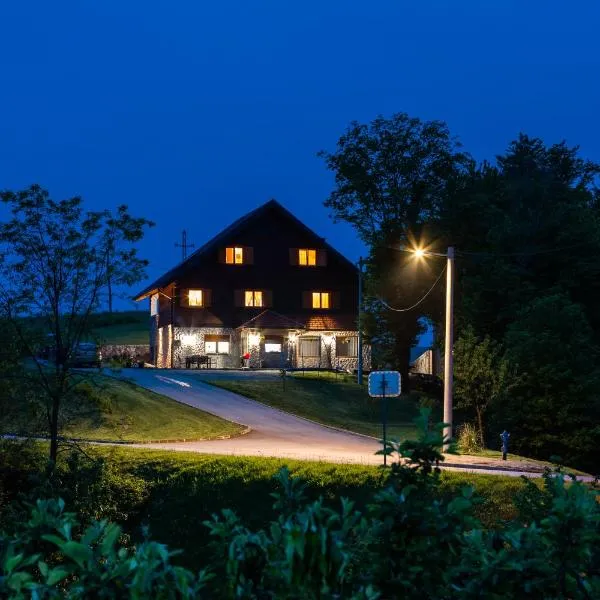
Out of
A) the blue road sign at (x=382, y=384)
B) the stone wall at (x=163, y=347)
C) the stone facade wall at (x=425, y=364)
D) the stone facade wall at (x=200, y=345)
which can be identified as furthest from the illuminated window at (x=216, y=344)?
the blue road sign at (x=382, y=384)

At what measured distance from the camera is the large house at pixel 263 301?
5816cm

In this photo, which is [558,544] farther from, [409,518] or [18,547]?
[18,547]

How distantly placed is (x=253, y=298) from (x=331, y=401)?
15.7 metres

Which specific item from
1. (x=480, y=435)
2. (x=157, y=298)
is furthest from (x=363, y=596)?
(x=157, y=298)

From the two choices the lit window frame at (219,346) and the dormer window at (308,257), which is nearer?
the lit window frame at (219,346)

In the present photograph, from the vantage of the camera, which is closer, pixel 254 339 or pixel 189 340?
pixel 189 340

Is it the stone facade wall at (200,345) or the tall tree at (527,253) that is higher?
the tall tree at (527,253)

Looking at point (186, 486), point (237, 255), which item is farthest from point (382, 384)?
point (237, 255)

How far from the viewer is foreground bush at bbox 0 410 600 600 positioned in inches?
136

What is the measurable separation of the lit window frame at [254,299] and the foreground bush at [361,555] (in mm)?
54677

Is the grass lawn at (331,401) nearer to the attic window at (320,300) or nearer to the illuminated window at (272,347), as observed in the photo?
the illuminated window at (272,347)

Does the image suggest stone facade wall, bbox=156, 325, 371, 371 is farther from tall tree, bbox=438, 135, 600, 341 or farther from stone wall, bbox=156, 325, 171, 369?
tall tree, bbox=438, 135, 600, 341

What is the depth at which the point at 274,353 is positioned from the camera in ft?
194

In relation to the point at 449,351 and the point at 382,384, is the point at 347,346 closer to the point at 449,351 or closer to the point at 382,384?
the point at 449,351
